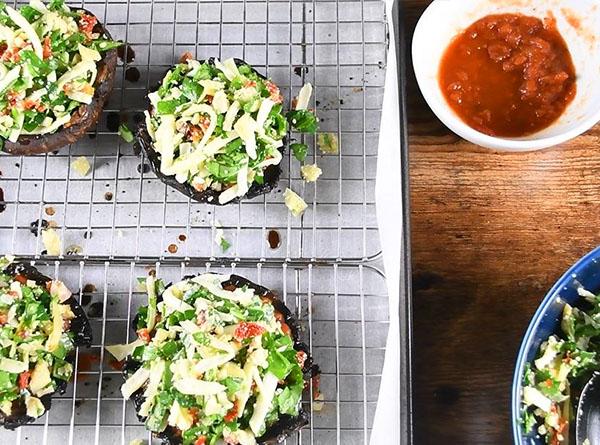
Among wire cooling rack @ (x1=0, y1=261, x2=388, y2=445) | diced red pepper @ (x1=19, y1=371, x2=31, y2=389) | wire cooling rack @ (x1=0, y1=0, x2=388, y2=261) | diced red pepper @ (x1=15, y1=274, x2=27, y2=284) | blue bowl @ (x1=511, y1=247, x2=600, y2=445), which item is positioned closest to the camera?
blue bowl @ (x1=511, y1=247, x2=600, y2=445)

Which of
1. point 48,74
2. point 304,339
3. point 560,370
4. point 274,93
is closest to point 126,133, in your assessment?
point 48,74

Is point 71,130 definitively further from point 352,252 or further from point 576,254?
point 576,254

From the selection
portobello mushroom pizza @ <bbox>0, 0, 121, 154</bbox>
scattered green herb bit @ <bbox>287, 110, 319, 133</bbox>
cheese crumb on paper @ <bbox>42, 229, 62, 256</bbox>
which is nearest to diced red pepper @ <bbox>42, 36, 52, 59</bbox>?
portobello mushroom pizza @ <bbox>0, 0, 121, 154</bbox>

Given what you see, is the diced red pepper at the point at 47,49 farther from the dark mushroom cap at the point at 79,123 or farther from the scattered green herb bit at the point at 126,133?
the scattered green herb bit at the point at 126,133

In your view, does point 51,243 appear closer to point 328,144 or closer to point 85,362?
point 85,362

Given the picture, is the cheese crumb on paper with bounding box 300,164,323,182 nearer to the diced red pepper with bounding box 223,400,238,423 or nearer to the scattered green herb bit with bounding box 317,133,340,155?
the scattered green herb bit with bounding box 317,133,340,155
